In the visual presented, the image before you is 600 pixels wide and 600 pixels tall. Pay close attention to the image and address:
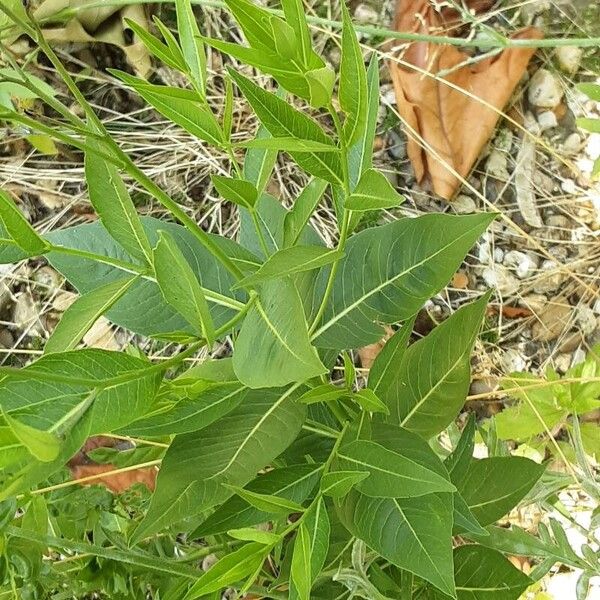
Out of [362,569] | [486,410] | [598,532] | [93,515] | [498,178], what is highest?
[93,515]

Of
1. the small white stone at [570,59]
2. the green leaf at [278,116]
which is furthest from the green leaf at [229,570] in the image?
the small white stone at [570,59]

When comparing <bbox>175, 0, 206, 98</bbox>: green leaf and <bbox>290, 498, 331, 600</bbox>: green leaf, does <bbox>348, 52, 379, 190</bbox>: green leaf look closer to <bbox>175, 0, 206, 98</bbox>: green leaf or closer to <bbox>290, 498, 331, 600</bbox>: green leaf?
<bbox>175, 0, 206, 98</bbox>: green leaf

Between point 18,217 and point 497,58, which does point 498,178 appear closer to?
point 497,58

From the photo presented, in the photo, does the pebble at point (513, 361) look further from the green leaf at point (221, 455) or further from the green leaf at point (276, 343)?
the green leaf at point (276, 343)

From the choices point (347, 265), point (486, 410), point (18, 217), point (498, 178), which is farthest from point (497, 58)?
point (18, 217)

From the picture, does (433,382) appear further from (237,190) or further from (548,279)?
(548,279)

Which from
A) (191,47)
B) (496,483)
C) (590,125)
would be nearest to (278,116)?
(191,47)
